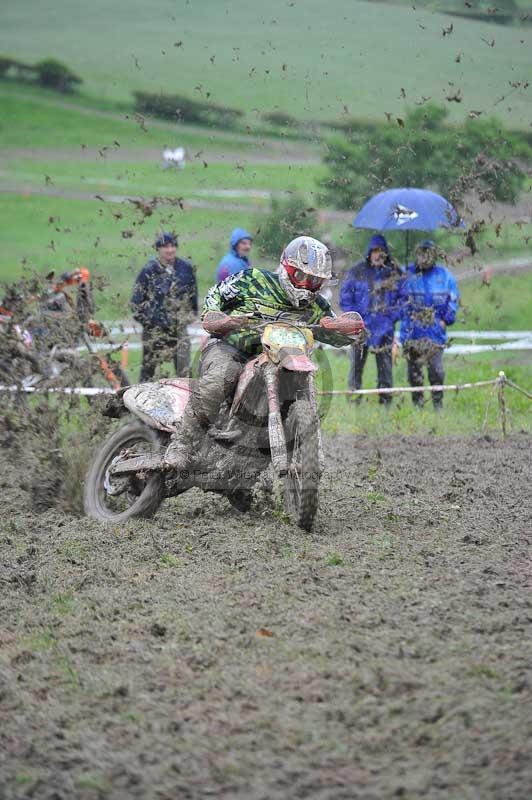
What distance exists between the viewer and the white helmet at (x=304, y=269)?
8.11 meters

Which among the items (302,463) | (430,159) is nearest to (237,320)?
(302,463)

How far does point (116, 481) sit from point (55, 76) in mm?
37175

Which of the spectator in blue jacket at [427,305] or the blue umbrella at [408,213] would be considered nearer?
the blue umbrella at [408,213]

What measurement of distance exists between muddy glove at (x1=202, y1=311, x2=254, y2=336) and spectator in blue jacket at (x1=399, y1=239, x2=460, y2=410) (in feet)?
19.4

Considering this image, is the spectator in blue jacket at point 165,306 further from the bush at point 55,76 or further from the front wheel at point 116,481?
the bush at point 55,76

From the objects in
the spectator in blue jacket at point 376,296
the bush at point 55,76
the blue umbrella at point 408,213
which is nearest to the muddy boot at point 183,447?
the spectator in blue jacket at point 376,296

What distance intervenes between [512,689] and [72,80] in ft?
134

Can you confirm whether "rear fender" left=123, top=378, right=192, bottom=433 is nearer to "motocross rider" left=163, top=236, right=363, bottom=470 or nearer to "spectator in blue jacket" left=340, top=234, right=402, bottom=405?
"motocross rider" left=163, top=236, right=363, bottom=470

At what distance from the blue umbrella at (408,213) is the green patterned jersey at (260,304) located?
5.46 meters

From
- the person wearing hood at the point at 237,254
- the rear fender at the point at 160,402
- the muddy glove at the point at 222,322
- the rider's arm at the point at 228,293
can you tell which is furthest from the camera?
the person wearing hood at the point at 237,254

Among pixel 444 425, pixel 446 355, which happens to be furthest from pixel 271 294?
pixel 446 355

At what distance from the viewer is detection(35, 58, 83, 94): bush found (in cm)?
4303

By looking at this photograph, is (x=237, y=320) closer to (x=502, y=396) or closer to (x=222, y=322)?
(x=222, y=322)

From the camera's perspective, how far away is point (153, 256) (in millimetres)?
13719
